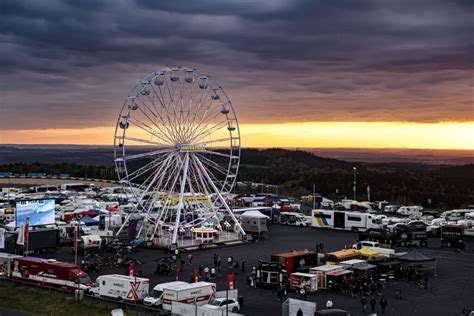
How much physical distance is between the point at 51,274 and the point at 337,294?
14.7m

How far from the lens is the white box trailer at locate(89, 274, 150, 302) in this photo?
28297 mm

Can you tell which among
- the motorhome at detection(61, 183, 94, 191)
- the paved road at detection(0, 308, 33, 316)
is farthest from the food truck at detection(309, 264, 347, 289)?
the motorhome at detection(61, 183, 94, 191)

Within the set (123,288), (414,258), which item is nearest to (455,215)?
(414,258)

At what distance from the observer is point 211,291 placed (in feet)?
90.6

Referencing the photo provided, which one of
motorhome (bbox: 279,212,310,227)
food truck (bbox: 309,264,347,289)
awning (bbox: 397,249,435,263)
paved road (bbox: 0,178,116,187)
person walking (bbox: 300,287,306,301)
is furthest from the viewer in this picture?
paved road (bbox: 0,178,116,187)

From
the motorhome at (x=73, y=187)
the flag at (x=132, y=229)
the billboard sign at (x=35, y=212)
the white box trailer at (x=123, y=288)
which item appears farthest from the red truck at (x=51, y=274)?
the motorhome at (x=73, y=187)

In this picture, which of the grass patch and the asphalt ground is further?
the asphalt ground

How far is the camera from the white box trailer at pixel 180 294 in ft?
Result: 86.1

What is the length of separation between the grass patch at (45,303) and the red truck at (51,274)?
767 millimetres

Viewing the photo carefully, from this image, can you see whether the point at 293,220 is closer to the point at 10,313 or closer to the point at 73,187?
the point at 10,313

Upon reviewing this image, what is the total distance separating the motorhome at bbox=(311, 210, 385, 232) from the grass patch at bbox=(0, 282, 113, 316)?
3197cm

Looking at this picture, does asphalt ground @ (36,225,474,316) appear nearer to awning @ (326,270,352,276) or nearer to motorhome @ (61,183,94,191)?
awning @ (326,270,352,276)

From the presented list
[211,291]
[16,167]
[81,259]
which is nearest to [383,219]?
[81,259]

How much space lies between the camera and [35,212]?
149 ft
